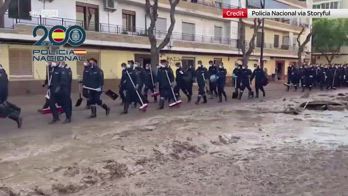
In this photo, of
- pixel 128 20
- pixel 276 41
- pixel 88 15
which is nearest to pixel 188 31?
pixel 128 20

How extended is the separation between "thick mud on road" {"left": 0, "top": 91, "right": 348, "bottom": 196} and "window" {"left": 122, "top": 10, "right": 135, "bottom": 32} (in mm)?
20230

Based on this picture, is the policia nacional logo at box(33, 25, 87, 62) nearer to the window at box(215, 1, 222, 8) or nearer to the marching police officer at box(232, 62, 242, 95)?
the marching police officer at box(232, 62, 242, 95)

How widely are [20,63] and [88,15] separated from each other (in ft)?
20.4

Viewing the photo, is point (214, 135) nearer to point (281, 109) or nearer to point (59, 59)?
point (59, 59)

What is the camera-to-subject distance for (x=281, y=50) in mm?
52594

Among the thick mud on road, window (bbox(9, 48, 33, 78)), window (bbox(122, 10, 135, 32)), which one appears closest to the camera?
the thick mud on road

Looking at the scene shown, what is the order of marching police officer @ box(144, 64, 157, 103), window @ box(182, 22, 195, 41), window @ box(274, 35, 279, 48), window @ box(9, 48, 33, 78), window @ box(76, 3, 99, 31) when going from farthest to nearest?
window @ box(274, 35, 279, 48)
window @ box(182, 22, 195, 41)
window @ box(76, 3, 99, 31)
window @ box(9, 48, 33, 78)
marching police officer @ box(144, 64, 157, 103)

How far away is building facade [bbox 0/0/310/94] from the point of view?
23781 millimetres

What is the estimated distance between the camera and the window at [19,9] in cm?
2361

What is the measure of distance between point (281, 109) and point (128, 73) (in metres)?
5.60

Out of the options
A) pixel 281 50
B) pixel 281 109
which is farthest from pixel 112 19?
pixel 281 50

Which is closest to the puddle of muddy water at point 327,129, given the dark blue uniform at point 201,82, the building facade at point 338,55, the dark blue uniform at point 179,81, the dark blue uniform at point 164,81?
the dark blue uniform at point 201,82

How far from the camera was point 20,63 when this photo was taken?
79.4ft

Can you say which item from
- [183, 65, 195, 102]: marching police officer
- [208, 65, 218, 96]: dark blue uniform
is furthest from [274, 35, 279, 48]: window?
[183, 65, 195, 102]: marching police officer
